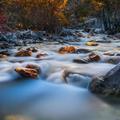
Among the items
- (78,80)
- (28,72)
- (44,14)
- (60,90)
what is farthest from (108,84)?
(44,14)

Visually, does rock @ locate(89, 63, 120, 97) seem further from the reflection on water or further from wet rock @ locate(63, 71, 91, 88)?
wet rock @ locate(63, 71, 91, 88)

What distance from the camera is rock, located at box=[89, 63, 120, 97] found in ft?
28.0

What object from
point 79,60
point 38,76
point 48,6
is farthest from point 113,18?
point 38,76

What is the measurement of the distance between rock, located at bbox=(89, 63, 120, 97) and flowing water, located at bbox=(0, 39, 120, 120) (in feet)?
0.79

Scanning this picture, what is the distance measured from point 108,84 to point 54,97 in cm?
138

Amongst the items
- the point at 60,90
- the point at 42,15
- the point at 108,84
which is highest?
the point at 108,84

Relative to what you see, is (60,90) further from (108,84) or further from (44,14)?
(44,14)

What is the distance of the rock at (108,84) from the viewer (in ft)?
28.0

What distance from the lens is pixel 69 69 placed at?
11000mm

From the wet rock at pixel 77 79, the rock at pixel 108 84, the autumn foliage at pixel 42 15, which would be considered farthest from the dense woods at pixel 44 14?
the rock at pixel 108 84

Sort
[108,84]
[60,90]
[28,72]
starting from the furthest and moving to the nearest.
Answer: [28,72]
[60,90]
[108,84]

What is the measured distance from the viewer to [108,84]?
869 cm

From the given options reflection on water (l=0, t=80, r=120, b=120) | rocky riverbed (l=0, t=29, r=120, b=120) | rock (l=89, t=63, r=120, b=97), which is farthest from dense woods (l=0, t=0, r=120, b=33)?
rock (l=89, t=63, r=120, b=97)

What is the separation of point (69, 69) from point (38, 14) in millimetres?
23536
